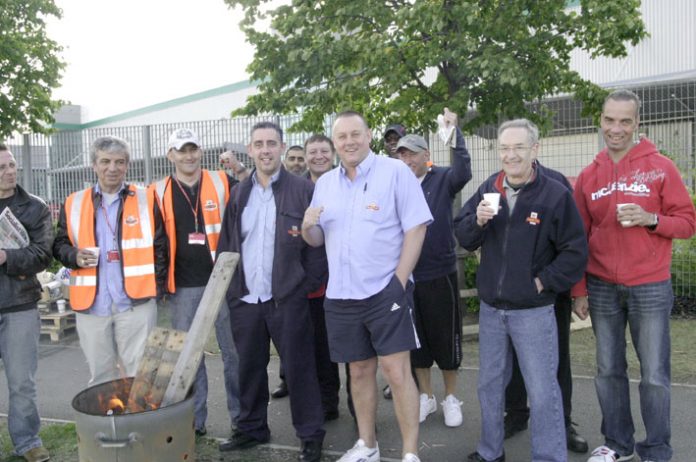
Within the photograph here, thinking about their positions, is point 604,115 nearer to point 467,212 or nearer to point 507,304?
point 467,212

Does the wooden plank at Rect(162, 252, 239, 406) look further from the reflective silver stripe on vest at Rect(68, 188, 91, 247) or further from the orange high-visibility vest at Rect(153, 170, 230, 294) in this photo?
the reflective silver stripe on vest at Rect(68, 188, 91, 247)

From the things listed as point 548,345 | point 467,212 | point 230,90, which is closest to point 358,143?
point 467,212

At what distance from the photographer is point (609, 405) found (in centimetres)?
417

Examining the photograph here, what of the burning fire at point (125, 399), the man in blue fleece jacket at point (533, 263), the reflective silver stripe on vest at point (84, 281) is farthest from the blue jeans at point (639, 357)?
the reflective silver stripe on vest at point (84, 281)

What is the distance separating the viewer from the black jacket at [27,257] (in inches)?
172

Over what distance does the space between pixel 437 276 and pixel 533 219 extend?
1.29 m

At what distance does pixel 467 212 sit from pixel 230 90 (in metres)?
24.6

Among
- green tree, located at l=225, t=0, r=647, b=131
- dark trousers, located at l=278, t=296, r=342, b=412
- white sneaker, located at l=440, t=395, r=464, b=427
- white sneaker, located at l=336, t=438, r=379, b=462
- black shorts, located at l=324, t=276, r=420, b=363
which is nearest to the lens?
black shorts, located at l=324, t=276, r=420, b=363

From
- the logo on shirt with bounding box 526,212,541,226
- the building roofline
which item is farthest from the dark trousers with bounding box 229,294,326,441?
the building roofline

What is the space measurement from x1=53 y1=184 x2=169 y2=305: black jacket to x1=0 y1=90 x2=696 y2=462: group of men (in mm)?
14

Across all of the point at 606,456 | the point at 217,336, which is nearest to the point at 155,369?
the point at 217,336

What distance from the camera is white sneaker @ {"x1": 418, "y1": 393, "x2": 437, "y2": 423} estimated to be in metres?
5.21

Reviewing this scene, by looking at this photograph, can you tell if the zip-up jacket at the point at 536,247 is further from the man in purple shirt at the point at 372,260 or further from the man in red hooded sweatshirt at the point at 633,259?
the man in purple shirt at the point at 372,260

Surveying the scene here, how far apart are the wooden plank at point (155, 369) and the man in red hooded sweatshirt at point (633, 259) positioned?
2594 mm
